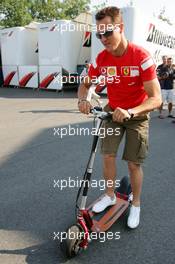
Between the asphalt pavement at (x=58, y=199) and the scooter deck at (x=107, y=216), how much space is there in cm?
11

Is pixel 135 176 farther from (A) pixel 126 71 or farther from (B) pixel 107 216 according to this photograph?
(A) pixel 126 71

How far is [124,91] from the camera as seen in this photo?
2.83 meters

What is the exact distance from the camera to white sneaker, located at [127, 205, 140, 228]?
121 inches

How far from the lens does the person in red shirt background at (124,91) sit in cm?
244

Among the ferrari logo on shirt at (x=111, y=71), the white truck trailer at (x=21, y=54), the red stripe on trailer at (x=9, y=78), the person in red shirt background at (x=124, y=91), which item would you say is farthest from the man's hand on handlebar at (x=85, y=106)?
the red stripe on trailer at (x=9, y=78)

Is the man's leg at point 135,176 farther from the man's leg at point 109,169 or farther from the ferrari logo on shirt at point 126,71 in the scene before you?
the ferrari logo on shirt at point 126,71

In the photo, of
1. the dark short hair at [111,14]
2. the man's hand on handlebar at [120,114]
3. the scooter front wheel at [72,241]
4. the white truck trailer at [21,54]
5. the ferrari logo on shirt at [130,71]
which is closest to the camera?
the man's hand on handlebar at [120,114]

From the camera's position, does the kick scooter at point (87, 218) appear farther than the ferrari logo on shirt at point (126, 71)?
Result: No

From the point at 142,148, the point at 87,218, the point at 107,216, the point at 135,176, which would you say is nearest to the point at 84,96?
the point at 142,148

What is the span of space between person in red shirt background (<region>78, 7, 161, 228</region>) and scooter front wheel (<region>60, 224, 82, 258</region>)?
65 centimetres

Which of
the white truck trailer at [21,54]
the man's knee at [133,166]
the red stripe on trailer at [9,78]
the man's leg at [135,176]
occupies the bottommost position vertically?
the red stripe on trailer at [9,78]

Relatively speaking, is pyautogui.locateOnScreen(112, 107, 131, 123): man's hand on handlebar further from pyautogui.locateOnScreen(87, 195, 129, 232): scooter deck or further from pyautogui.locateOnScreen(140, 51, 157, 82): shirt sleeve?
pyautogui.locateOnScreen(87, 195, 129, 232): scooter deck

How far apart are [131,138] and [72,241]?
3.60 ft

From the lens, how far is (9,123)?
7.95 meters
